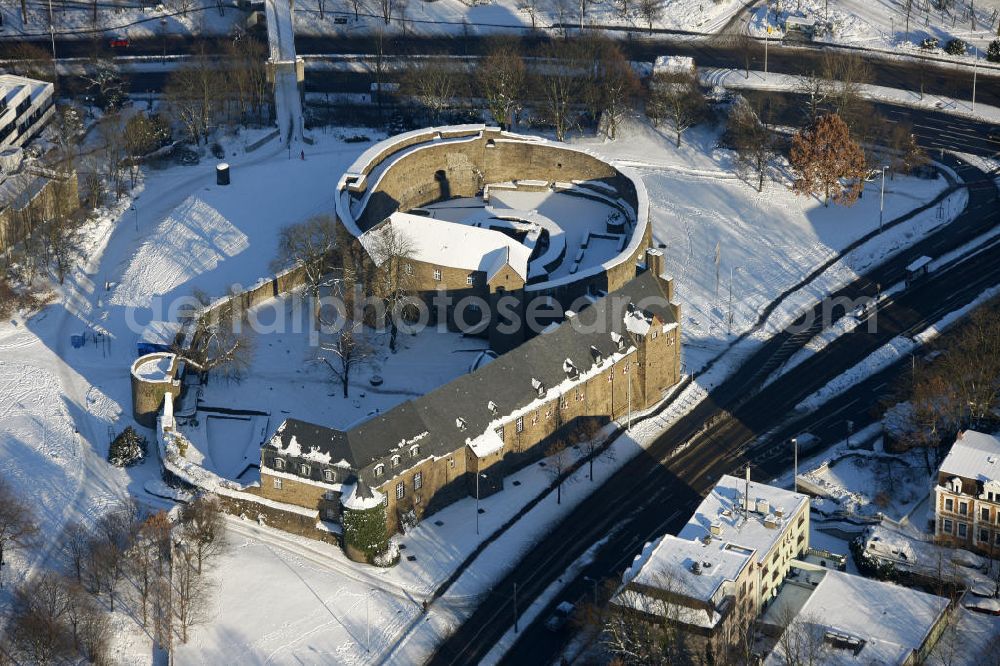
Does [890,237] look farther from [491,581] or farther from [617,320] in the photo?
[491,581]

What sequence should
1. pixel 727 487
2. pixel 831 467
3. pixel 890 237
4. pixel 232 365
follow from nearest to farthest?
pixel 727 487
pixel 831 467
pixel 232 365
pixel 890 237

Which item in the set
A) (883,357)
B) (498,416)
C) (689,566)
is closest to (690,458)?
(498,416)

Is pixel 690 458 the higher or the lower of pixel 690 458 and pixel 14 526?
the lower

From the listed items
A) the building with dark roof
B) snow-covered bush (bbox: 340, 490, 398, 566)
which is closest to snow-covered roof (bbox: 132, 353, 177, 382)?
the building with dark roof

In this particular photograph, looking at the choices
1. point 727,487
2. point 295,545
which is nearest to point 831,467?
point 727,487

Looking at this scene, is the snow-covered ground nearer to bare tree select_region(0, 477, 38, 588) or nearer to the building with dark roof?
bare tree select_region(0, 477, 38, 588)

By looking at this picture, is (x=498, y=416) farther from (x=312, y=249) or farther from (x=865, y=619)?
(x=865, y=619)
